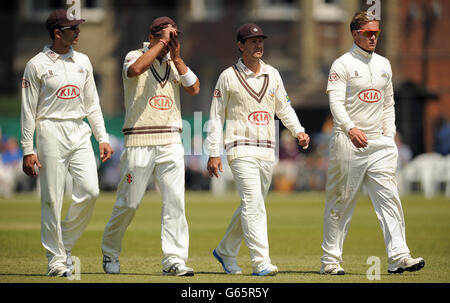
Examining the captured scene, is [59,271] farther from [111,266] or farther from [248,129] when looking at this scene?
[248,129]

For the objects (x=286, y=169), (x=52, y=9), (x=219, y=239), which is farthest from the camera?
(x=52, y=9)

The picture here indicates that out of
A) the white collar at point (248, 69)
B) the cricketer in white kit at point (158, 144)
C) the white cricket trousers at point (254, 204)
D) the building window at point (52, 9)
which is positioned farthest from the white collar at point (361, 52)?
the building window at point (52, 9)

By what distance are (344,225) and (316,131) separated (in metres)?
24.5

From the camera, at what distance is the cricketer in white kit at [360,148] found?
10.8 meters

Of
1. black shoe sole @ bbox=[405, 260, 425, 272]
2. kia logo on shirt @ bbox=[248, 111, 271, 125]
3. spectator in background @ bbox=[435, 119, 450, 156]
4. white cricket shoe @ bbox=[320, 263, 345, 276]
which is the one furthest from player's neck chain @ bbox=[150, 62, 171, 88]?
spectator in background @ bbox=[435, 119, 450, 156]

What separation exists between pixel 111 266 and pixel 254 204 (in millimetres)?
1666

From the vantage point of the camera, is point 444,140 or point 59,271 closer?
point 59,271

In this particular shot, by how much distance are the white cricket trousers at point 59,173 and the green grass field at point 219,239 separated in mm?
436

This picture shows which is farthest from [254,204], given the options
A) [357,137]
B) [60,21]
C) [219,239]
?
[219,239]

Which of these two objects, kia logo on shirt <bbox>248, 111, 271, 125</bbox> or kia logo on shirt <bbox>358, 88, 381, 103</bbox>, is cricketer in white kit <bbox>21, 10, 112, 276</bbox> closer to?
kia logo on shirt <bbox>248, 111, 271, 125</bbox>

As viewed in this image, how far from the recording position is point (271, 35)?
126 feet

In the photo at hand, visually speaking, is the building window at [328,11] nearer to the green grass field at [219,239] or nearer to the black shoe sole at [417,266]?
the green grass field at [219,239]

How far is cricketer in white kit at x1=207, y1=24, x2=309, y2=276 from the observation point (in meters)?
10.6

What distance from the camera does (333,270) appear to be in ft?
35.1
